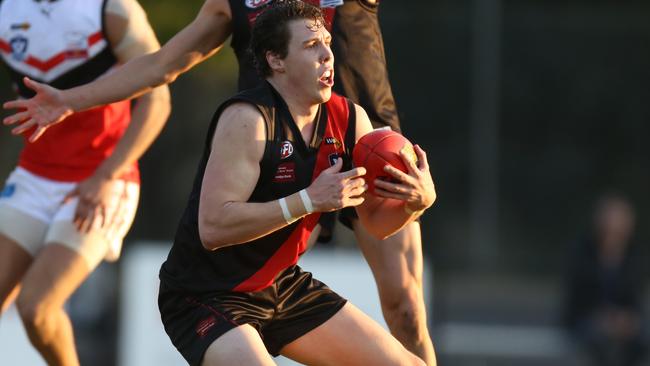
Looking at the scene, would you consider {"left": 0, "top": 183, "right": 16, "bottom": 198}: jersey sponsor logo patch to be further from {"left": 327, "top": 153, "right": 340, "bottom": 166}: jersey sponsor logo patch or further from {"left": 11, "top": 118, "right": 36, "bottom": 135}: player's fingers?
{"left": 327, "top": 153, "right": 340, "bottom": 166}: jersey sponsor logo patch

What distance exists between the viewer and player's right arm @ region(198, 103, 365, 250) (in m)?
4.93

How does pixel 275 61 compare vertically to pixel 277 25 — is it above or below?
below

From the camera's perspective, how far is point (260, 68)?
5340 mm

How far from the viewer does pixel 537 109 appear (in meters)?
19.3

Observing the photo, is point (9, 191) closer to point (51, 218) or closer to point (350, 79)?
point (51, 218)

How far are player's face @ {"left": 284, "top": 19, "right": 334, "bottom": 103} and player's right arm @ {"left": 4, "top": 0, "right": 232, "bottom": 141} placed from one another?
2.60 feet

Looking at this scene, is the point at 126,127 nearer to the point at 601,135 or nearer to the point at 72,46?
the point at 72,46

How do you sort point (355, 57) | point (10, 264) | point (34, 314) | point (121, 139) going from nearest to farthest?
1. point (355, 57)
2. point (34, 314)
3. point (10, 264)
4. point (121, 139)

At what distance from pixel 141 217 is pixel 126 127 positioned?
37.0ft

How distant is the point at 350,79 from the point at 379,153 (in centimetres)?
101

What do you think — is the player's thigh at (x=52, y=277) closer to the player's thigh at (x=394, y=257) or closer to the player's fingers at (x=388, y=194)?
the player's thigh at (x=394, y=257)

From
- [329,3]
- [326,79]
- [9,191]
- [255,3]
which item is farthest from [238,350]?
[9,191]

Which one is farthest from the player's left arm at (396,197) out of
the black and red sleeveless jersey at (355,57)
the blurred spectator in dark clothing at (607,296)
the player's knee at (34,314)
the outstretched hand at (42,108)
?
the blurred spectator in dark clothing at (607,296)

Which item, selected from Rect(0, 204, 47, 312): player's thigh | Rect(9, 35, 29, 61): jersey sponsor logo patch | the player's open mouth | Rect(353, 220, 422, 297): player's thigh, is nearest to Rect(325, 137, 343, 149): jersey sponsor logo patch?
the player's open mouth
